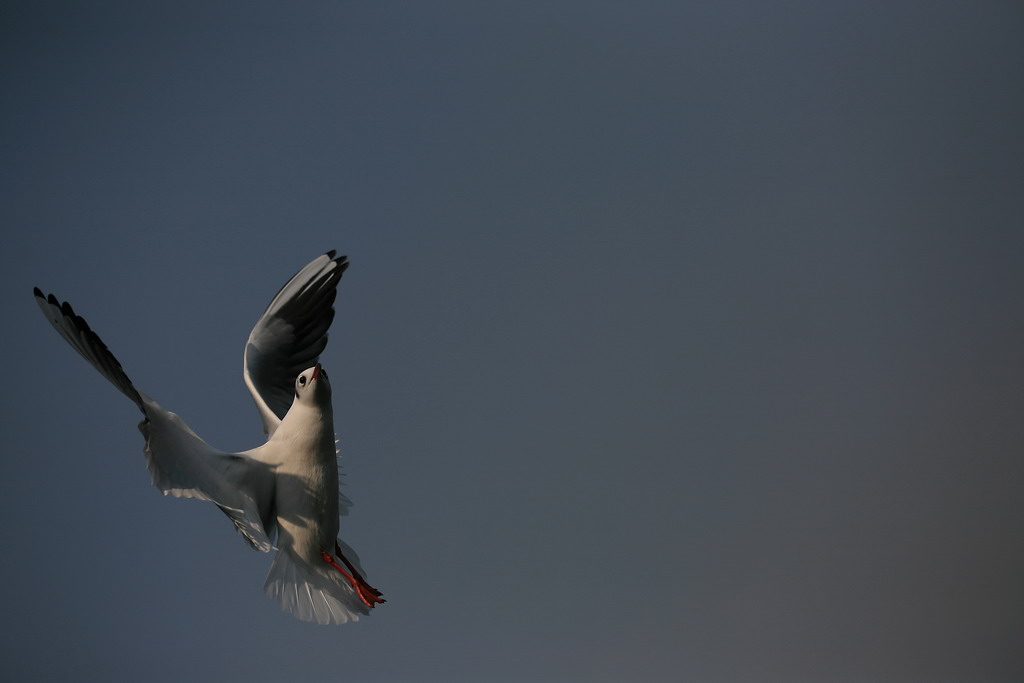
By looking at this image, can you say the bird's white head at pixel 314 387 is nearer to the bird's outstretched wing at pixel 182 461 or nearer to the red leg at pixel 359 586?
the bird's outstretched wing at pixel 182 461

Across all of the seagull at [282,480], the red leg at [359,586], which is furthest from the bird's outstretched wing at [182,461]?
the red leg at [359,586]

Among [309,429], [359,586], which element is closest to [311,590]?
[359,586]

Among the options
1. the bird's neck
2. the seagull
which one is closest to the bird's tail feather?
the seagull

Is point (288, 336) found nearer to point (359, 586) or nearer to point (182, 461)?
point (182, 461)

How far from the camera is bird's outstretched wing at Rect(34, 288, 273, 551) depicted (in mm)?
1337

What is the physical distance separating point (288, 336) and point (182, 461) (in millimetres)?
375

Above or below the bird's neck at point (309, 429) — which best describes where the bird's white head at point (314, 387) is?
above

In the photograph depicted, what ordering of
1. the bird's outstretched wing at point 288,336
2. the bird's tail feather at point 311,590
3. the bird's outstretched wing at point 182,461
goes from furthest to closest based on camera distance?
1. the bird's outstretched wing at point 288,336
2. the bird's tail feather at point 311,590
3. the bird's outstretched wing at point 182,461

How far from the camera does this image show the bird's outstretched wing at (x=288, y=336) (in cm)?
170

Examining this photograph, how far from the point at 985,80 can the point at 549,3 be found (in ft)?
4.45

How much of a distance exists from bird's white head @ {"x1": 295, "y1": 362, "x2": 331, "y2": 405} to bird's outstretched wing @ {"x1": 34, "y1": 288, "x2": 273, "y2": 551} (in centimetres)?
14

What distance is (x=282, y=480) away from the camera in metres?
1.51

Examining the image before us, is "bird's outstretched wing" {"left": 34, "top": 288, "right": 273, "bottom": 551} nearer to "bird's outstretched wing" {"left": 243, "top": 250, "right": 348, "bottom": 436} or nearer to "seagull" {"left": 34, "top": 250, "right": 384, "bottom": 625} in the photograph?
"seagull" {"left": 34, "top": 250, "right": 384, "bottom": 625}

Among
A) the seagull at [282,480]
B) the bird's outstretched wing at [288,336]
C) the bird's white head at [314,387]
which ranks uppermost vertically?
the bird's outstretched wing at [288,336]
